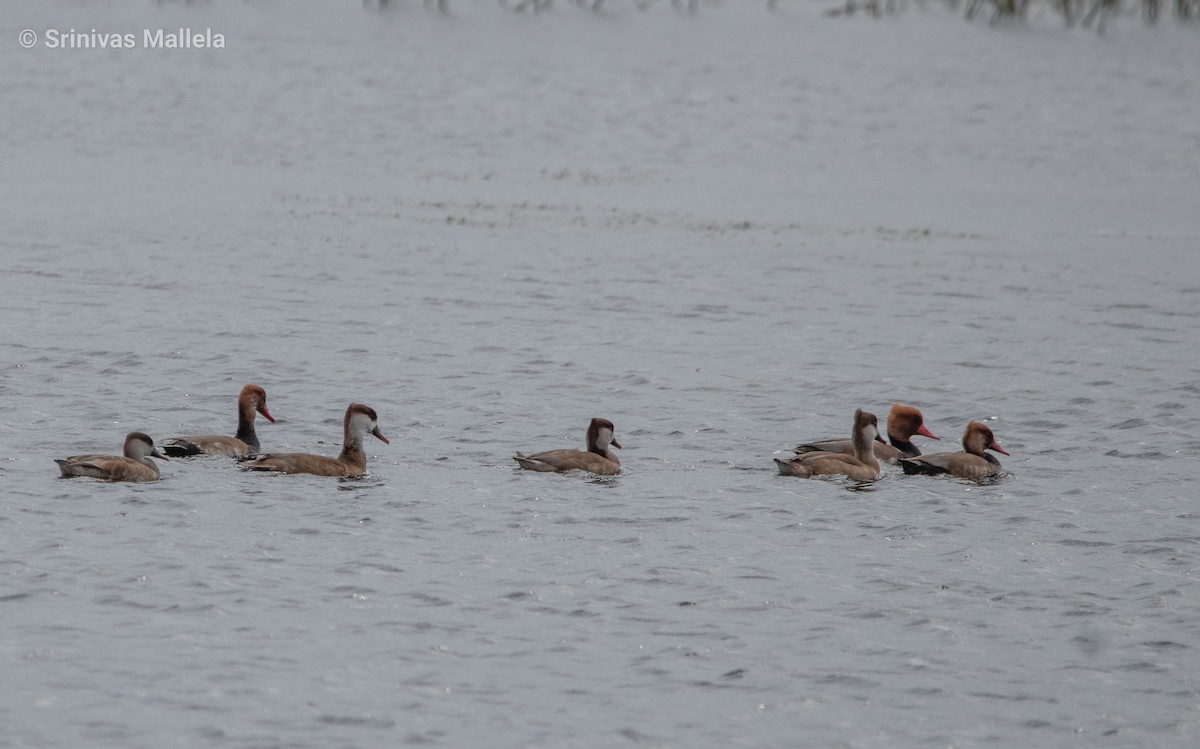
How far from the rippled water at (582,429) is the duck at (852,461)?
0.57 ft

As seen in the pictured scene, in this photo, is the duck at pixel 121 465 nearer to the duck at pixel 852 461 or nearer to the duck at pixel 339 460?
the duck at pixel 339 460

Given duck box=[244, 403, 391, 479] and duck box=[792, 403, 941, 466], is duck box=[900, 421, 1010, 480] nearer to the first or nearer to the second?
duck box=[792, 403, 941, 466]

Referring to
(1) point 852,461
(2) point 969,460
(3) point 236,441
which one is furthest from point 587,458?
(2) point 969,460

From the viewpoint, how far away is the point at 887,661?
41.1 ft

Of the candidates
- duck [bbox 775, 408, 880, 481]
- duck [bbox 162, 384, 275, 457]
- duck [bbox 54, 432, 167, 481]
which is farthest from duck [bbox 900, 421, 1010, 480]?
duck [bbox 54, 432, 167, 481]

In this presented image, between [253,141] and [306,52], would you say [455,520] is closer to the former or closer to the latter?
[253,141]

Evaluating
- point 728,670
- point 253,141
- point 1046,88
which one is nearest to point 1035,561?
point 728,670

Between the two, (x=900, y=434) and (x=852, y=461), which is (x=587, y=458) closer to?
(x=852, y=461)

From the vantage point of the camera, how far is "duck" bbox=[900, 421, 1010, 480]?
58.6 ft

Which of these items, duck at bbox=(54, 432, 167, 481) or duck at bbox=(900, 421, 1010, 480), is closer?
duck at bbox=(54, 432, 167, 481)

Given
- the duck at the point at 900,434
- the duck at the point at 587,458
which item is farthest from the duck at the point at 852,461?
the duck at the point at 587,458

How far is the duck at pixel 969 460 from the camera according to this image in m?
17.9

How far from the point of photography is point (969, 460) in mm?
17844

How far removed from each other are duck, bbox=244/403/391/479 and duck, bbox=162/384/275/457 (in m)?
0.60
